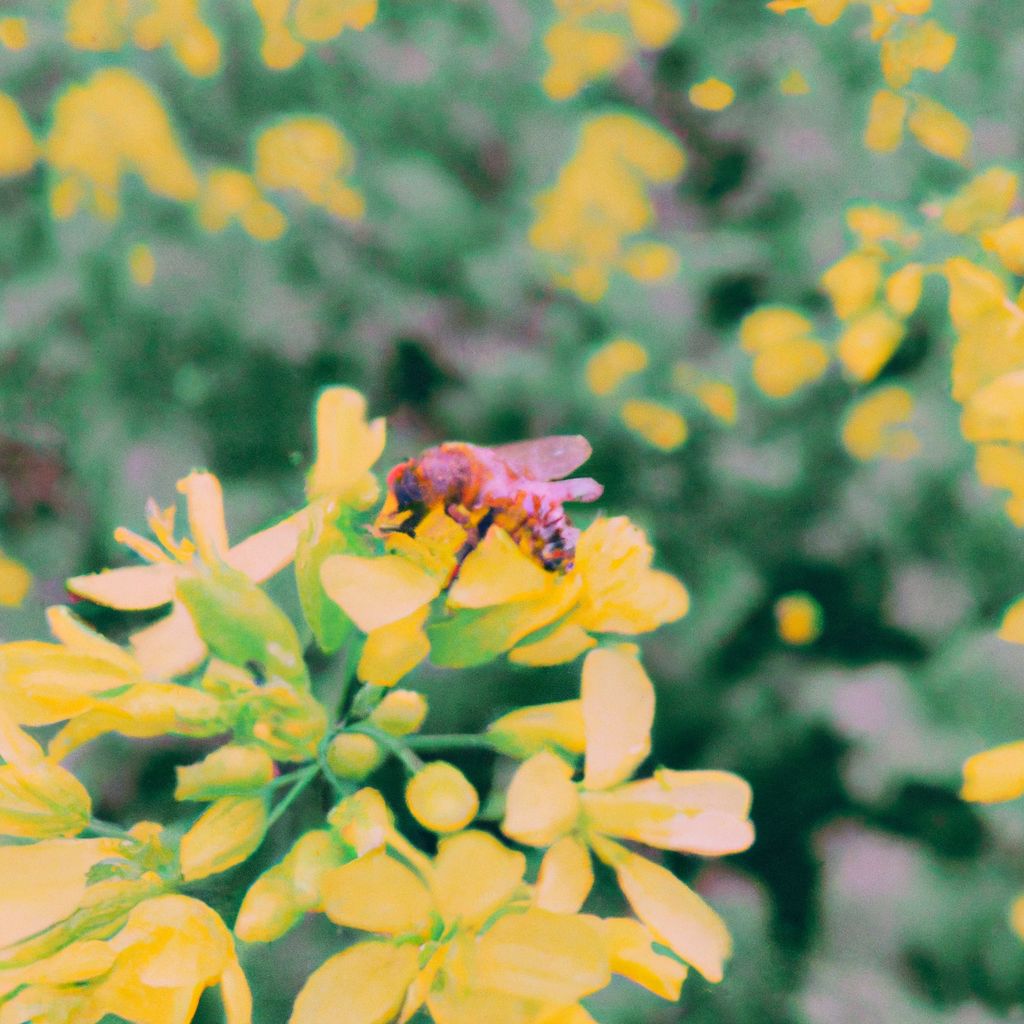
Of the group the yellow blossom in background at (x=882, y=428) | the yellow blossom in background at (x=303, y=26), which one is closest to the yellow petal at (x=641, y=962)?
the yellow blossom in background at (x=882, y=428)

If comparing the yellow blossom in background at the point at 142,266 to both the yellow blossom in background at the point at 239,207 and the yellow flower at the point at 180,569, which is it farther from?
the yellow flower at the point at 180,569

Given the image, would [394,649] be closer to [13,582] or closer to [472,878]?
[472,878]

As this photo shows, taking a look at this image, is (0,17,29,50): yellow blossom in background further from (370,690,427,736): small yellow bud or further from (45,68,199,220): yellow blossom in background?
(370,690,427,736): small yellow bud

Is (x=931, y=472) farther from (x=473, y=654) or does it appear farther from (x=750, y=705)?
(x=473, y=654)

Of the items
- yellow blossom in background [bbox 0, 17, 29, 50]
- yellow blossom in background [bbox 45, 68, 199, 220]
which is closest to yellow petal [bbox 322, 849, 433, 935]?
yellow blossom in background [bbox 45, 68, 199, 220]

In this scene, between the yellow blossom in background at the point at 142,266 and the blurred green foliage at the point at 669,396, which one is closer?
the blurred green foliage at the point at 669,396

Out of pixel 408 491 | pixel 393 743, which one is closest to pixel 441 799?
pixel 393 743

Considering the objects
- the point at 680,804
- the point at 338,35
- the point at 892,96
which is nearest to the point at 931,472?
the point at 892,96
